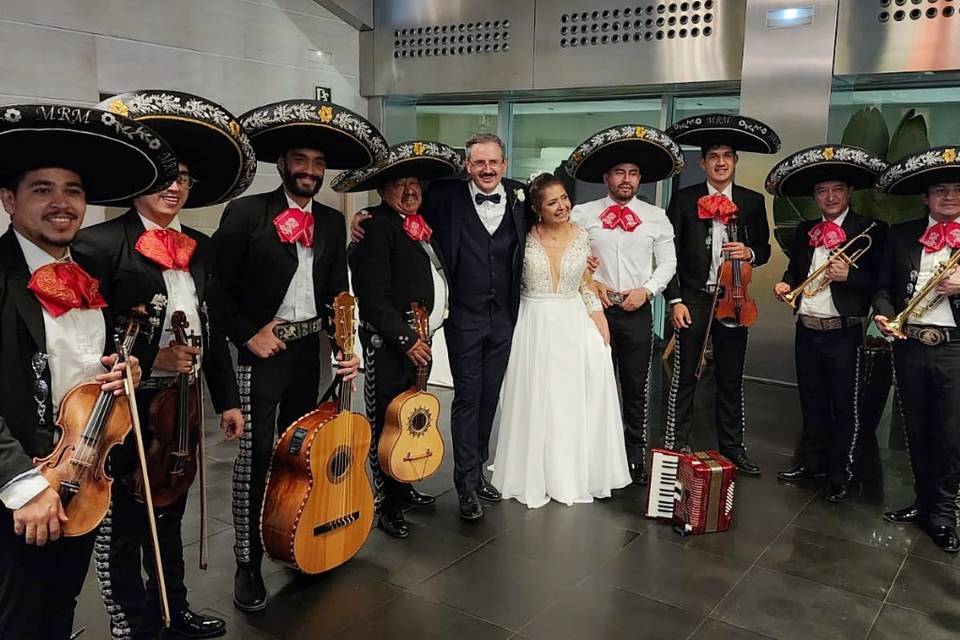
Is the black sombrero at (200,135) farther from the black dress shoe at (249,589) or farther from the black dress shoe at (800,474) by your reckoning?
the black dress shoe at (800,474)

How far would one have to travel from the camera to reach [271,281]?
9.70ft

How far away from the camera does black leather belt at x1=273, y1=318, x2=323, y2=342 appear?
296cm

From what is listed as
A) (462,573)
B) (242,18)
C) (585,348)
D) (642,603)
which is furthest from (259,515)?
(242,18)

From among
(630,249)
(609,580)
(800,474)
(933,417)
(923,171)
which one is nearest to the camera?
(609,580)

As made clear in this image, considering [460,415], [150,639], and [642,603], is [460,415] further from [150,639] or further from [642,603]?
[150,639]

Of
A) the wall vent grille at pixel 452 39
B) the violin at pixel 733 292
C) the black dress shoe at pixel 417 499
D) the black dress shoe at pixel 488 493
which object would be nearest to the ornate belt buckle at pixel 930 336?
the violin at pixel 733 292

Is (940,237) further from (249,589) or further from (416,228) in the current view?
(249,589)

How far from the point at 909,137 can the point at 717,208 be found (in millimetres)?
1731

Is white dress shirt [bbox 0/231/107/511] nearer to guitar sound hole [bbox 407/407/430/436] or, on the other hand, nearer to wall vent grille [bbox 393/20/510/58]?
guitar sound hole [bbox 407/407/430/436]

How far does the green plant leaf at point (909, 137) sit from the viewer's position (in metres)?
5.00

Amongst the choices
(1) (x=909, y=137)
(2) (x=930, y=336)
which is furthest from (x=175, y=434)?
(1) (x=909, y=137)

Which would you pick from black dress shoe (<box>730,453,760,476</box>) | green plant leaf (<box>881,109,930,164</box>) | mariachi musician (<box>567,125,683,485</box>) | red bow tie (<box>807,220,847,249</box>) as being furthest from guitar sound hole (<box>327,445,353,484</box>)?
green plant leaf (<box>881,109,930,164</box>)

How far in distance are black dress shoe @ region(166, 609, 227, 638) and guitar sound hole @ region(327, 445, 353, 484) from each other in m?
0.65

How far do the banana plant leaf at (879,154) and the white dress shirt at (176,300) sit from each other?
393 cm
